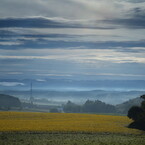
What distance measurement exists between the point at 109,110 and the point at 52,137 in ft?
400

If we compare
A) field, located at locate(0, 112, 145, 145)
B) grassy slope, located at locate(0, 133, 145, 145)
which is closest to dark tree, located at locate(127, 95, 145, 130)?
field, located at locate(0, 112, 145, 145)

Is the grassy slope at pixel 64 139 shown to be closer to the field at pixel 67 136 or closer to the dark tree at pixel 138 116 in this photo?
the field at pixel 67 136

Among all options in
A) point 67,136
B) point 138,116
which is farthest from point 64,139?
point 138,116

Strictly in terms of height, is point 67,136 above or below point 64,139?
above

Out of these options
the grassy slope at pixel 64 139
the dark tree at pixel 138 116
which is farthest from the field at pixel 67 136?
the dark tree at pixel 138 116

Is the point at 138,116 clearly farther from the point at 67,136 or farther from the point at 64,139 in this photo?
the point at 64,139

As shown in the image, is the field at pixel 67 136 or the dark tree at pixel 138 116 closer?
the field at pixel 67 136

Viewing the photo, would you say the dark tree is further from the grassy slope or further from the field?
the grassy slope

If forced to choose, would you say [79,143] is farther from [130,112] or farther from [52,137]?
[130,112]

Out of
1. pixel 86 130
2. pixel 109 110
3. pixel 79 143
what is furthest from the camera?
pixel 109 110

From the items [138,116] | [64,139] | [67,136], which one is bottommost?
[64,139]

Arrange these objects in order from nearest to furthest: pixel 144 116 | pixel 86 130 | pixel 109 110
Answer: pixel 86 130 → pixel 144 116 → pixel 109 110

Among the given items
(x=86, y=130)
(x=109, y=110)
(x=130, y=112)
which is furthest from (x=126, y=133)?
(x=109, y=110)

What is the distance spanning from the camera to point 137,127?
208 feet
